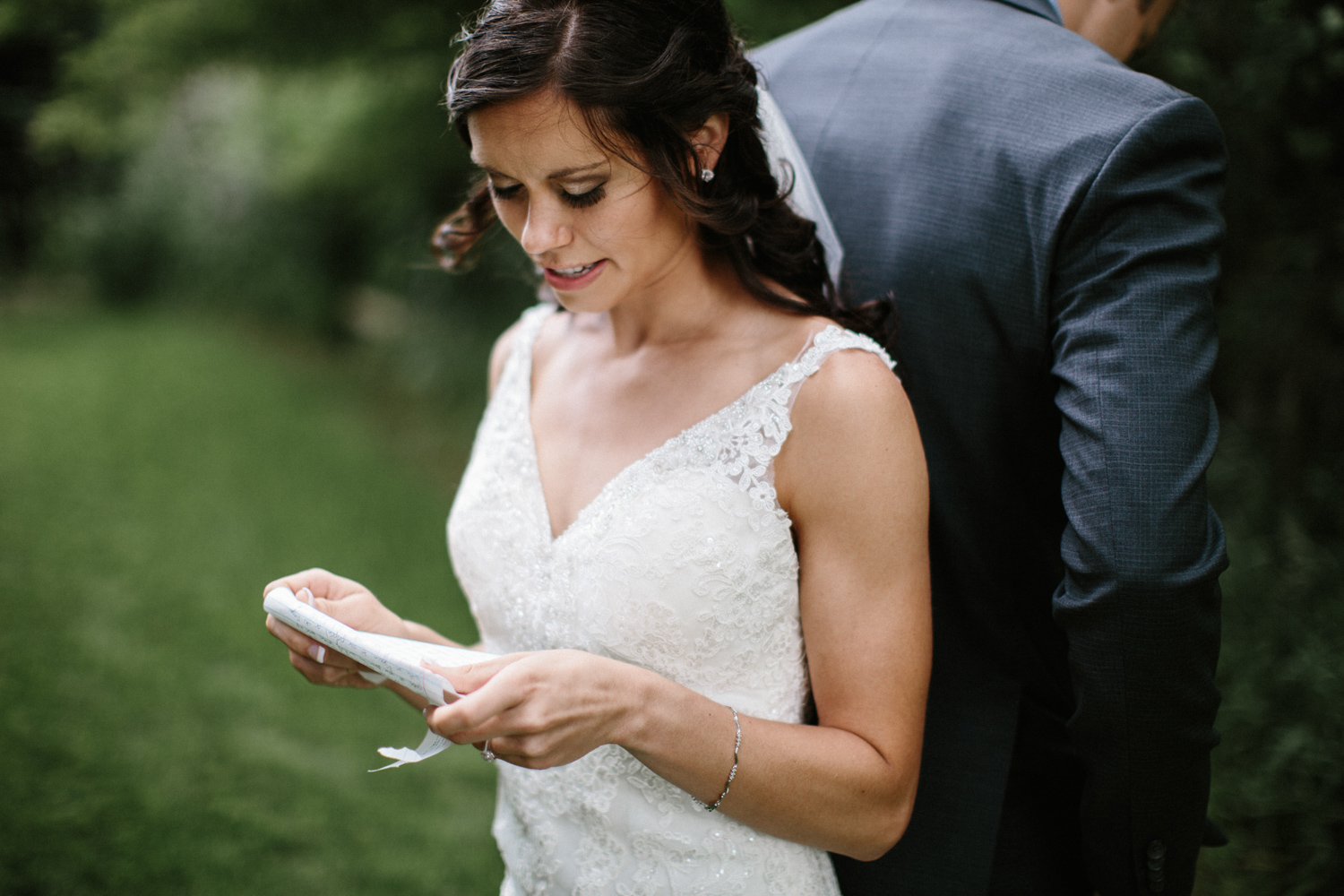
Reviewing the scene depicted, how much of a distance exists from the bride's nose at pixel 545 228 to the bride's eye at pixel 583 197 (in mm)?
17

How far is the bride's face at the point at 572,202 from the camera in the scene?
4.74 feet

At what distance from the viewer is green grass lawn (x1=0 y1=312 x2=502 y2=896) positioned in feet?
11.3

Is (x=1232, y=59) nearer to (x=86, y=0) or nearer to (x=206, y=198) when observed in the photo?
(x=86, y=0)

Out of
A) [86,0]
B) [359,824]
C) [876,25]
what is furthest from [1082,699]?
[86,0]

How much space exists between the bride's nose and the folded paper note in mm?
Result: 616

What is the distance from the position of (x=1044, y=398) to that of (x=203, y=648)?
14.8 feet

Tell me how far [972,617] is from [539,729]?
34.6 inches

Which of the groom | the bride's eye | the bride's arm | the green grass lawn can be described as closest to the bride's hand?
the bride's arm

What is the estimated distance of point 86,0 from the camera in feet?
10.9

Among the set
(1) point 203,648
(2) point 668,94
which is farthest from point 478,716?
(1) point 203,648

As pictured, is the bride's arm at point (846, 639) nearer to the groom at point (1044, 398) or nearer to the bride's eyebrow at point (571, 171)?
the groom at point (1044, 398)

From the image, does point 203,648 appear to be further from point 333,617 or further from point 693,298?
point 693,298

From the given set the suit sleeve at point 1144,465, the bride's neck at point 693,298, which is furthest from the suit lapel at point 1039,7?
the bride's neck at point 693,298

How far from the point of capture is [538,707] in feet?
4.01
